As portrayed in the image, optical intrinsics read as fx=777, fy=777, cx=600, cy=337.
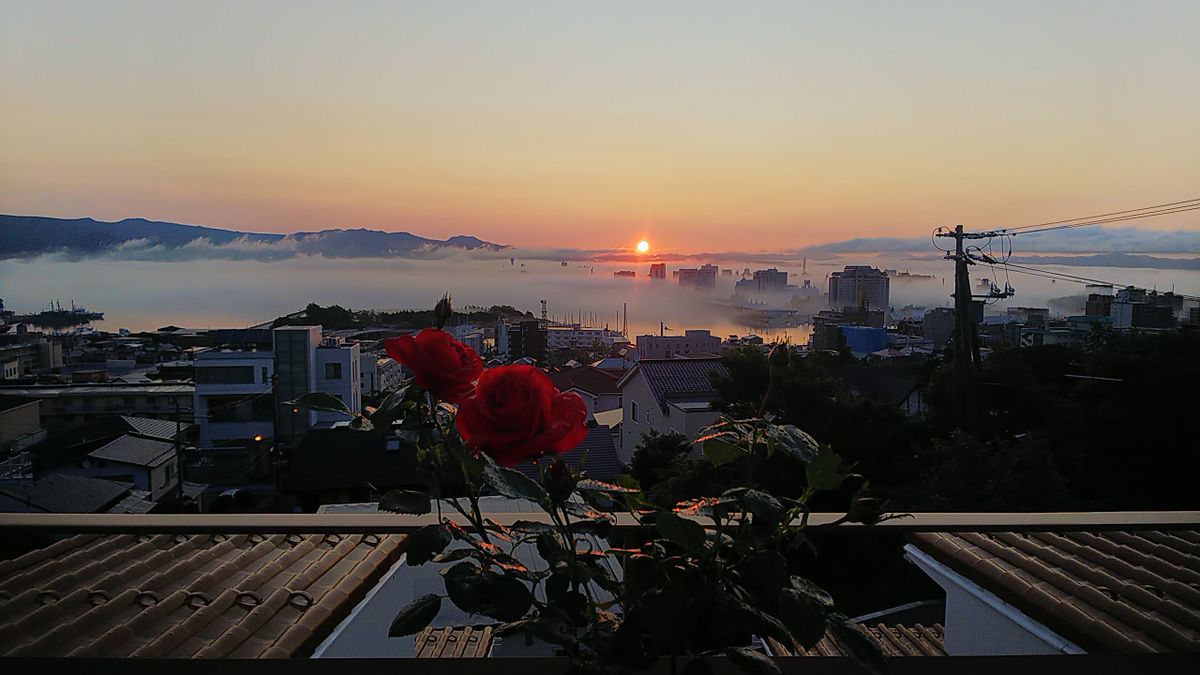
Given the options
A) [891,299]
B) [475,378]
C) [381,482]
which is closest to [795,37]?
[891,299]

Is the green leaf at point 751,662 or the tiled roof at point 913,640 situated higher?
the green leaf at point 751,662

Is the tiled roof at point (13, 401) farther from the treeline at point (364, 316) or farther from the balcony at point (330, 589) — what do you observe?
the balcony at point (330, 589)

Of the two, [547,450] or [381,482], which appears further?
[381,482]

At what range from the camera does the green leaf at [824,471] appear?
53 centimetres

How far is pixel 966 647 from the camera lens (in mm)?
1245

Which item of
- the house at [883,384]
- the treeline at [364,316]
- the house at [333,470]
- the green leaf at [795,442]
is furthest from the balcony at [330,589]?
the house at [883,384]

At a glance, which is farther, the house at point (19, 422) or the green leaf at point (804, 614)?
the house at point (19, 422)

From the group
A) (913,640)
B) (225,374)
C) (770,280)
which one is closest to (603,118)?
(770,280)

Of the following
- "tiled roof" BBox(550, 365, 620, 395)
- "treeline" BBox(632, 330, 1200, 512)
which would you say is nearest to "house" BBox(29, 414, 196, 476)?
"tiled roof" BBox(550, 365, 620, 395)

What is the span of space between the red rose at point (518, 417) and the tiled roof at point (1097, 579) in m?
0.81

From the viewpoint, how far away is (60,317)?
2586 mm

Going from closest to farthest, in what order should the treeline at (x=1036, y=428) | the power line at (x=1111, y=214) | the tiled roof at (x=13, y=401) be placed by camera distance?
the tiled roof at (x=13, y=401)
the power line at (x=1111, y=214)
the treeline at (x=1036, y=428)

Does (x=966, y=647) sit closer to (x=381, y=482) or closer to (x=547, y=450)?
(x=547, y=450)

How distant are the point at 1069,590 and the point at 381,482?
4.94 meters
